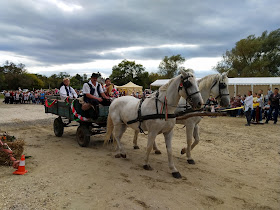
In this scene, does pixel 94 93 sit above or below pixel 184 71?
below

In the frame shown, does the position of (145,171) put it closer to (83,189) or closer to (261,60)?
(83,189)

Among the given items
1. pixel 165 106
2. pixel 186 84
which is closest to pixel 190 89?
pixel 186 84

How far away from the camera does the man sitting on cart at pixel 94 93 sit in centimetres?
615

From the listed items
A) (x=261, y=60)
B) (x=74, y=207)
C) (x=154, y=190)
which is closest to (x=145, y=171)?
(x=154, y=190)

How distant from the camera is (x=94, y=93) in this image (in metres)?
6.41

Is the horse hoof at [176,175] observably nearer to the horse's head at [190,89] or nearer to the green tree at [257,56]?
the horse's head at [190,89]

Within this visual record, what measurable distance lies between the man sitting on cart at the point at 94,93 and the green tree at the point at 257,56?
29160mm

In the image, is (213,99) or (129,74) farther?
(129,74)

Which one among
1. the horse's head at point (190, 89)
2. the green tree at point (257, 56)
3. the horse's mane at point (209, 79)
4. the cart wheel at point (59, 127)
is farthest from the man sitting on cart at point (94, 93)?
the green tree at point (257, 56)

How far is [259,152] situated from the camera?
20.9ft

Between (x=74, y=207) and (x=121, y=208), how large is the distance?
72cm

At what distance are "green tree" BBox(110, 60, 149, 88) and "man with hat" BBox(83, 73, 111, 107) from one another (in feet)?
190

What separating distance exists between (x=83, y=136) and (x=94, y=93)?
1396 millimetres

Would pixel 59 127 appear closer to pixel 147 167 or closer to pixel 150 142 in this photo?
pixel 147 167
